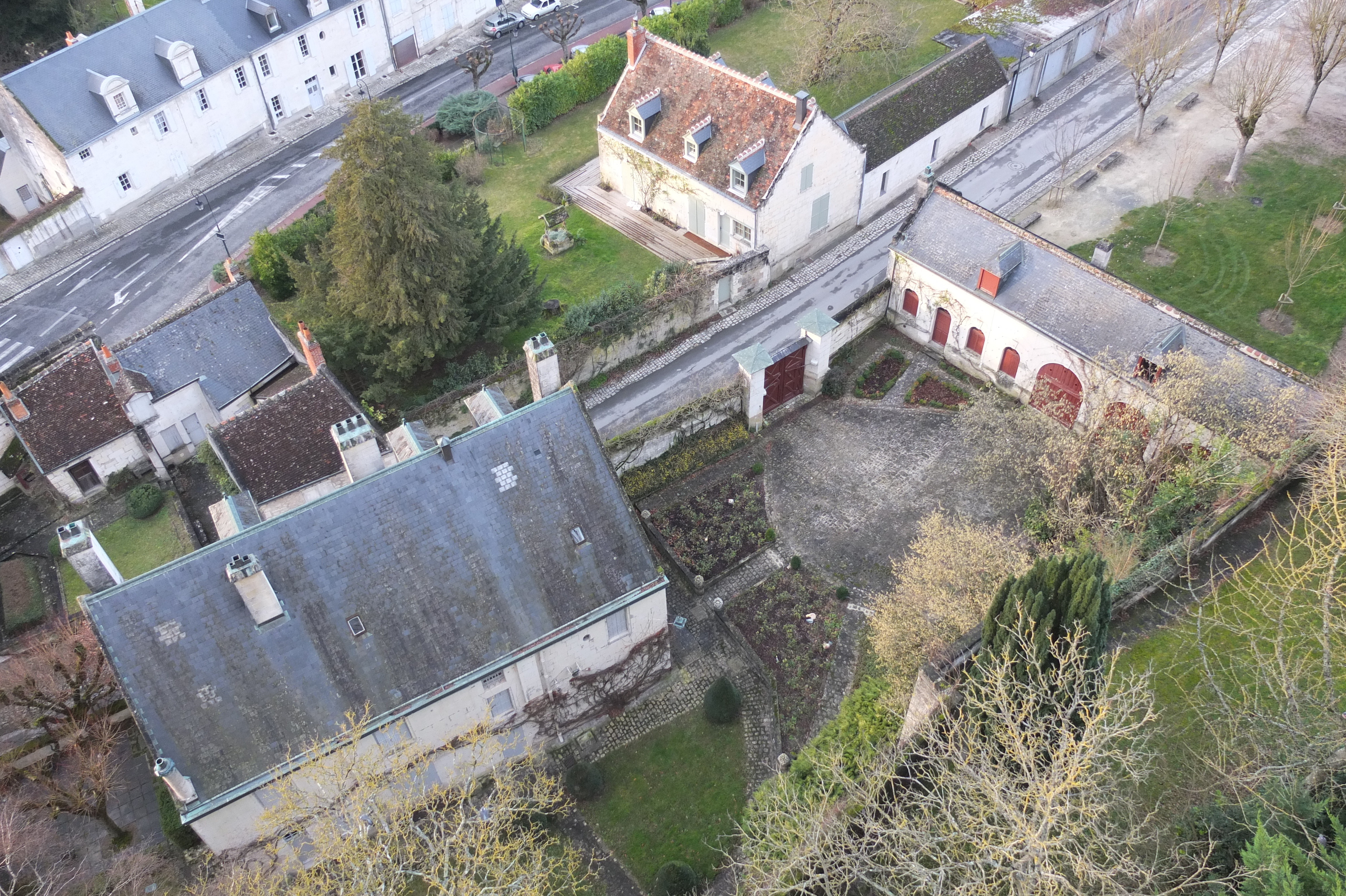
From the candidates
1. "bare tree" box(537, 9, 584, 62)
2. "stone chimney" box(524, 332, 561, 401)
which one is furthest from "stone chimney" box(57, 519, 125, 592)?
"bare tree" box(537, 9, 584, 62)

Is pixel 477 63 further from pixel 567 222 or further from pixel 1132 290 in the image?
pixel 1132 290

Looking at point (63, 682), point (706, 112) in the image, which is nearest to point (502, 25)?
point (706, 112)

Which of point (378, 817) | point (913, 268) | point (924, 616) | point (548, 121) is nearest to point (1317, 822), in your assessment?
point (924, 616)

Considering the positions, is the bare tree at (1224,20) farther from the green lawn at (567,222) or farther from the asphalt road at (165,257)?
the asphalt road at (165,257)

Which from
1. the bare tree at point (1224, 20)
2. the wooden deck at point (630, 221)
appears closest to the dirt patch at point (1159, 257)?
the bare tree at point (1224, 20)

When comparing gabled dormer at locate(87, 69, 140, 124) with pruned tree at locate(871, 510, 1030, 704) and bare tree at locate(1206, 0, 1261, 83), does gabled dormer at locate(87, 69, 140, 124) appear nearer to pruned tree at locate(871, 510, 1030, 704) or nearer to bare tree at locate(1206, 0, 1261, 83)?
pruned tree at locate(871, 510, 1030, 704)
